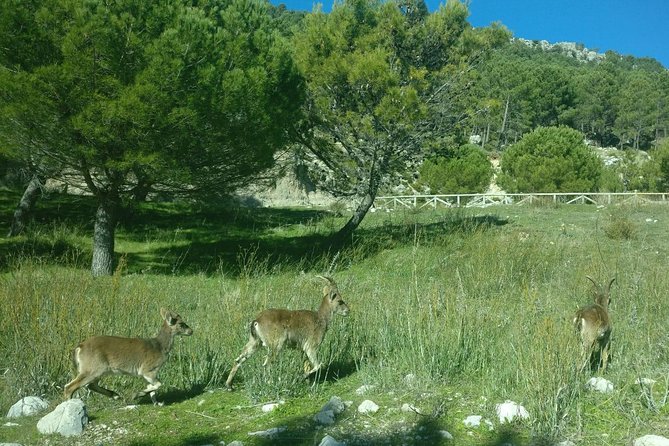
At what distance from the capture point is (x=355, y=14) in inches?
828

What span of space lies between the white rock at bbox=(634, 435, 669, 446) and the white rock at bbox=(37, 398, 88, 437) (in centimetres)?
487

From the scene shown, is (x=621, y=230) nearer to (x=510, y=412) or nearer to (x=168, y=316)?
(x=510, y=412)

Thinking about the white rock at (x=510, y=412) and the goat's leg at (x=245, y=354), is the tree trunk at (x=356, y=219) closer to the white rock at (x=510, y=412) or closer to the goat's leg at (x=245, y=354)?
the goat's leg at (x=245, y=354)

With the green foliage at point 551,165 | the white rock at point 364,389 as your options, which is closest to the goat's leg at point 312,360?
the white rock at point 364,389

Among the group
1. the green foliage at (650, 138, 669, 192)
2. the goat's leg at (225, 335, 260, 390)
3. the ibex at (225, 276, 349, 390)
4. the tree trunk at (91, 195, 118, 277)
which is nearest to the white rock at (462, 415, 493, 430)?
the ibex at (225, 276, 349, 390)

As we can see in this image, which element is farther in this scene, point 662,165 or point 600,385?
point 662,165

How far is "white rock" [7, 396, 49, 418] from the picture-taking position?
6844 millimetres

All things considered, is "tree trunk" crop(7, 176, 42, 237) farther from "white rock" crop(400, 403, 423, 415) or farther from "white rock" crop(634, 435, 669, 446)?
"white rock" crop(634, 435, 669, 446)

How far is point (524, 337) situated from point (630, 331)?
2200mm

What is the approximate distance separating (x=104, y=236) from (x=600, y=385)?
44.4 ft

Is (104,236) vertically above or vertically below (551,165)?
below

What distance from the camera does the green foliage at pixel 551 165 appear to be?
4894 centimetres

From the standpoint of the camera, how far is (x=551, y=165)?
49344 millimetres

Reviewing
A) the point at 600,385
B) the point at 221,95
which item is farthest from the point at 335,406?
the point at 221,95
